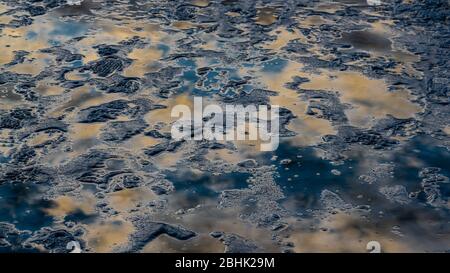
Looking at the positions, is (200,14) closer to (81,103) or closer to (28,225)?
(81,103)

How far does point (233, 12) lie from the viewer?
Result: 4523mm

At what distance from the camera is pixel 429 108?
353 centimetres

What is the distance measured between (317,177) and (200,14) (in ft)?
6.06

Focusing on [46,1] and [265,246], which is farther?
[46,1]

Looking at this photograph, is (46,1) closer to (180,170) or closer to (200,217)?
(180,170)

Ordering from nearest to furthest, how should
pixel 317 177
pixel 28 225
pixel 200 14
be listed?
1. pixel 28 225
2. pixel 317 177
3. pixel 200 14
